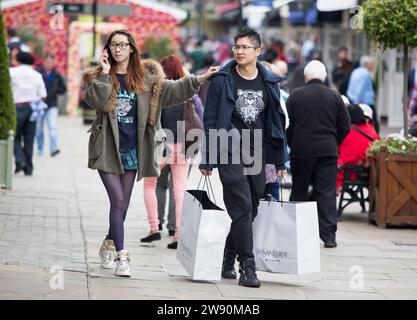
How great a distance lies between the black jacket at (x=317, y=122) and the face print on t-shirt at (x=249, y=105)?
2586 millimetres

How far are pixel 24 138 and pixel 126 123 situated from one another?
8.82 metres

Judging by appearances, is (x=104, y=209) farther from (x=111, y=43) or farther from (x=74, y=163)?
(x=74, y=163)

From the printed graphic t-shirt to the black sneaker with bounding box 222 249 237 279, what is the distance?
3.28 ft

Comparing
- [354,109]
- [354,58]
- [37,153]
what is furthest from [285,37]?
[354,109]

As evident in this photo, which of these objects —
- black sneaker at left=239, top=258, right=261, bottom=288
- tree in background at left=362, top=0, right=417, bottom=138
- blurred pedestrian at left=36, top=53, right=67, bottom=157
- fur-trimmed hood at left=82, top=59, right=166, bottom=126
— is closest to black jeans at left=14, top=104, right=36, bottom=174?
blurred pedestrian at left=36, top=53, right=67, bottom=157

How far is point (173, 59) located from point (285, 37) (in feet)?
123

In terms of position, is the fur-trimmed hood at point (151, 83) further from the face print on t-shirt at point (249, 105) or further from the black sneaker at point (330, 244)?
the black sneaker at point (330, 244)

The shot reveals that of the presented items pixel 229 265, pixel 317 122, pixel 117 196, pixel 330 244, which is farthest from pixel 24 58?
pixel 229 265

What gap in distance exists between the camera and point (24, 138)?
1734 cm

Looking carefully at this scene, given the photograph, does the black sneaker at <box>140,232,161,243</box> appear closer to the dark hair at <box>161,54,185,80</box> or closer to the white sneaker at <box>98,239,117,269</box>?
the dark hair at <box>161,54,185,80</box>

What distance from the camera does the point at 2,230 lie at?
11312 mm

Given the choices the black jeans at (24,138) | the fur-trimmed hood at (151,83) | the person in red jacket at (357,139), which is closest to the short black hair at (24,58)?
the black jeans at (24,138)

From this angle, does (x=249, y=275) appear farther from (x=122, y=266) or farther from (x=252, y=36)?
(x=252, y=36)

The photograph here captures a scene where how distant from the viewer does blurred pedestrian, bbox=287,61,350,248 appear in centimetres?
1115
